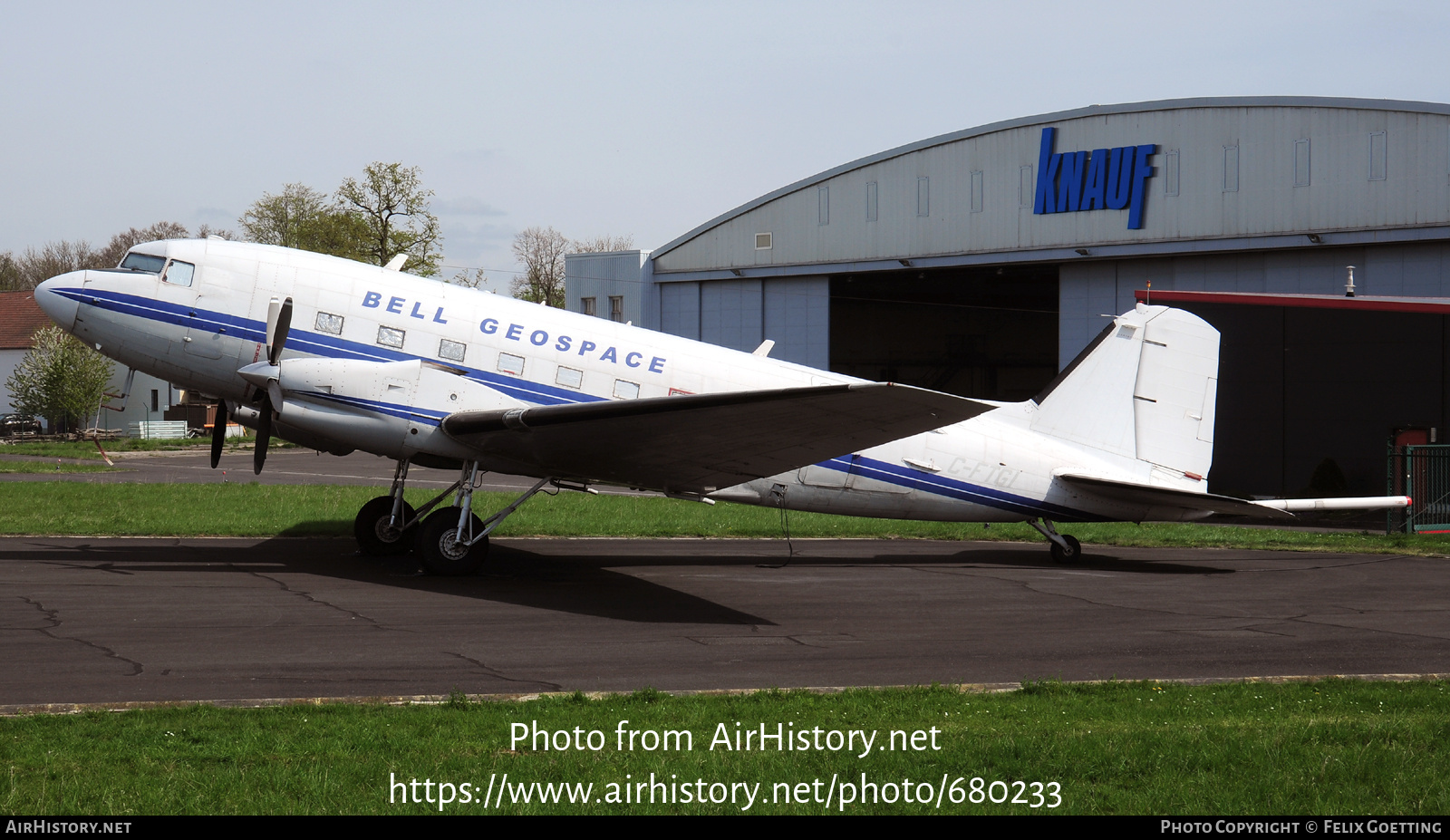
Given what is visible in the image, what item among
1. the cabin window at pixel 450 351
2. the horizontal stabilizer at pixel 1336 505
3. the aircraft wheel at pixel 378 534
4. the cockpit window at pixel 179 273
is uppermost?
the cockpit window at pixel 179 273

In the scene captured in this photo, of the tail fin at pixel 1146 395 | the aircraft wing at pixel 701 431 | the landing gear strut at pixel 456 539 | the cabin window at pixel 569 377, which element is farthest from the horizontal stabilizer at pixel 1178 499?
the landing gear strut at pixel 456 539

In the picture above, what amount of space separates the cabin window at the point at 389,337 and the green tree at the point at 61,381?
5954 cm

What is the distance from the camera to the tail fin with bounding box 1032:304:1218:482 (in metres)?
20.4

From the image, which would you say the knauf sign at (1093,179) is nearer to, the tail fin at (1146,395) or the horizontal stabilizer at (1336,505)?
the tail fin at (1146,395)

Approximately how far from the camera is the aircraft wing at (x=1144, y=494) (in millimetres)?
18750

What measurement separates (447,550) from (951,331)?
5020 cm

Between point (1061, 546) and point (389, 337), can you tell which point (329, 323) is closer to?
point (389, 337)

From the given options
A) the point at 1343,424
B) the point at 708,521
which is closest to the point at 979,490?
the point at 708,521

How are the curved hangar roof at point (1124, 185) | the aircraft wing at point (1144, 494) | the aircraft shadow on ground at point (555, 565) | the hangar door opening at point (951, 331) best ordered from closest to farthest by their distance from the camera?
1. the aircraft shadow on ground at point (555, 565)
2. the aircraft wing at point (1144, 494)
3. the curved hangar roof at point (1124, 185)
4. the hangar door opening at point (951, 331)

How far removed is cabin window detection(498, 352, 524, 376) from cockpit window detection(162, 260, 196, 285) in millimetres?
4774

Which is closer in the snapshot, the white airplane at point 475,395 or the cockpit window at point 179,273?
the white airplane at point 475,395

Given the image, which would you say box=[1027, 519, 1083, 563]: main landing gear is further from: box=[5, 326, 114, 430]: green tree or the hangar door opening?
box=[5, 326, 114, 430]: green tree

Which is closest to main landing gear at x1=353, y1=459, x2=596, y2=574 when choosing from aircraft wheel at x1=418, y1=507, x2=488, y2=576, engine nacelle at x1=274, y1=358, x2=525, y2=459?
aircraft wheel at x1=418, y1=507, x2=488, y2=576

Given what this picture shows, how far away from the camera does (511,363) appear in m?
17.5
